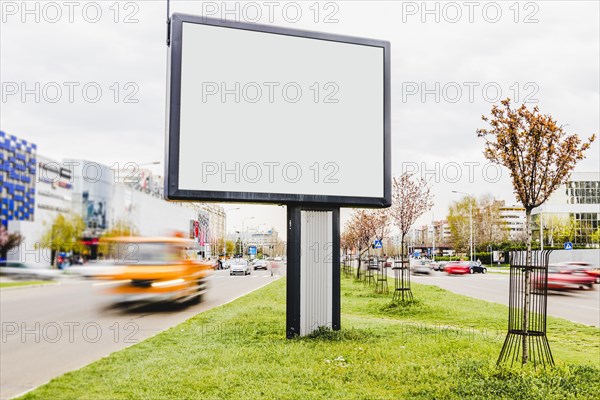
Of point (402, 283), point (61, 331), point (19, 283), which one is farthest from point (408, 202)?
point (19, 283)

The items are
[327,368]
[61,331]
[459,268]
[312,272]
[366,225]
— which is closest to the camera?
[327,368]

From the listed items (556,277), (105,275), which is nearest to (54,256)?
(105,275)

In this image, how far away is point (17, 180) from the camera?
14.8 metres

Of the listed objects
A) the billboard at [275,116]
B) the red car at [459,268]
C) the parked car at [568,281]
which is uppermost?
the billboard at [275,116]

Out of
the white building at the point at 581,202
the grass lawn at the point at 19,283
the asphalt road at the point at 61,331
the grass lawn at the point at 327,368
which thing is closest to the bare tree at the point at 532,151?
the grass lawn at the point at 327,368

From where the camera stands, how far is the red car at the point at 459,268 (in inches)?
1869

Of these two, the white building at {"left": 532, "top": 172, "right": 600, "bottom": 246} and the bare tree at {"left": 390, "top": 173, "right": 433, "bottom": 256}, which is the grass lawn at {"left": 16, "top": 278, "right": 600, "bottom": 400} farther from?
the white building at {"left": 532, "top": 172, "right": 600, "bottom": 246}

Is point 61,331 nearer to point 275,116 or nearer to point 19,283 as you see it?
point 275,116

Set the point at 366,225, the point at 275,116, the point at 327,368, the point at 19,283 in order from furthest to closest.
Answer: the point at 366,225, the point at 19,283, the point at 275,116, the point at 327,368

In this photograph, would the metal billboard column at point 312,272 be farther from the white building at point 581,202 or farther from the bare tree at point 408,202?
the white building at point 581,202

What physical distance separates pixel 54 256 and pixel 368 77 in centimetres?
772

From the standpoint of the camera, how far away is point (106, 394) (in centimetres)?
582

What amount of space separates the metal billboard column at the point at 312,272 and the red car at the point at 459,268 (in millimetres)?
40762

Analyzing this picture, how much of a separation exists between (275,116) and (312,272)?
9.22 ft
